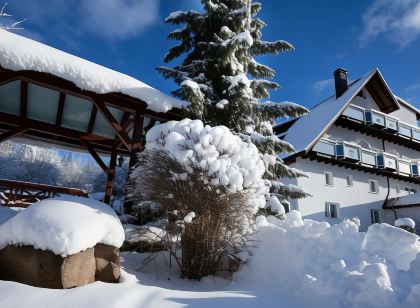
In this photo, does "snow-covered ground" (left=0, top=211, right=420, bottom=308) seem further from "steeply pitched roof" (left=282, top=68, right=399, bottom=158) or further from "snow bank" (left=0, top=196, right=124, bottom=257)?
"steeply pitched roof" (left=282, top=68, right=399, bottom=158)

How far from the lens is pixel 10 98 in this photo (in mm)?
9531

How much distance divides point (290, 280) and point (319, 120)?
1924 cm

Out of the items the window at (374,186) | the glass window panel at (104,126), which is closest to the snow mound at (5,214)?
the glass window panel at (104,126)

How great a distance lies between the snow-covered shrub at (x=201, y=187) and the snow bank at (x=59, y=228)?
1.10 meters

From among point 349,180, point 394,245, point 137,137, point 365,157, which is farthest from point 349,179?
point 137,137

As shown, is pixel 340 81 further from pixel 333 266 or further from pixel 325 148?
pixel 333 266

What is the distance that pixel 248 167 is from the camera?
598 centimetres

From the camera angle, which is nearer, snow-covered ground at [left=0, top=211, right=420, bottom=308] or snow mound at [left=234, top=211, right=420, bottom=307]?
snow-covered ground at [left=0, top=211, right=420, bottom=308]

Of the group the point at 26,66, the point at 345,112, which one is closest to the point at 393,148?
the point at 345,112

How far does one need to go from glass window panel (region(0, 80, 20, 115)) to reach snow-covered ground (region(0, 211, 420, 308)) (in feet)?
17.6

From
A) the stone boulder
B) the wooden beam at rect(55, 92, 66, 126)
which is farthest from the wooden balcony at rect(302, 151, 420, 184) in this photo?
the stone boulder

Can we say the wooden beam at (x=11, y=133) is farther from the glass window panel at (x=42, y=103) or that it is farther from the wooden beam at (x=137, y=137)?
the wooden beam at (x=137, y=137)

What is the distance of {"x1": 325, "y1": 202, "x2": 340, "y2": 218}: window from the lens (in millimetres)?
22578

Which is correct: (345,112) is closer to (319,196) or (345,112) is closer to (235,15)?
(319,196)
